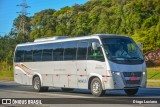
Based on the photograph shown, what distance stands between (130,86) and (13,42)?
170 feet

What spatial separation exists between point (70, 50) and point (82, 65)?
5.26 feet

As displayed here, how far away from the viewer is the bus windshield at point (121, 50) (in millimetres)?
18531

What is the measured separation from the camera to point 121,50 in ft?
61.8

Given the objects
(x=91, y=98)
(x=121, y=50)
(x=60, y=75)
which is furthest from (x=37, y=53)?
(x=91, y=98)

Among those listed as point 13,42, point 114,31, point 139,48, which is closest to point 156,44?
point 114,31

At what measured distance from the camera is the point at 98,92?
18.6 m

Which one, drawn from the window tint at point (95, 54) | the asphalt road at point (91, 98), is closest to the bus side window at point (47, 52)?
the asphalt road at point (91, 98)

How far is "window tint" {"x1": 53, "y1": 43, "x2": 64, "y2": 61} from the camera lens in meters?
22.1

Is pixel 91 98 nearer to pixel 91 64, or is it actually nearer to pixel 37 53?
pixel 91 64

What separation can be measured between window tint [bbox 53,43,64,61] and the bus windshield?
3778 millimetres

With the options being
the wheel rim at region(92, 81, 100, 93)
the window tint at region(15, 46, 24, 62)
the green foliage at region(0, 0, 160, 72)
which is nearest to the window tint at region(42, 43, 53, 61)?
the window tint at region(15, 46, 24, 62)

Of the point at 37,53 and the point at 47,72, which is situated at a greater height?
the point at 37,53

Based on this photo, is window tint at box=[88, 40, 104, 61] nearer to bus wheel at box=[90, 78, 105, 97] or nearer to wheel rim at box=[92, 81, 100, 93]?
bus wheel at box=[90, 78, 105, 97]

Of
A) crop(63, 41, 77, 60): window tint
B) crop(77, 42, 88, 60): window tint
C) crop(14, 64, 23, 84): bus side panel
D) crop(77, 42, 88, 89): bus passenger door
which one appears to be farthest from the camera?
crop(14, 64, 23, 84): bus side panel
